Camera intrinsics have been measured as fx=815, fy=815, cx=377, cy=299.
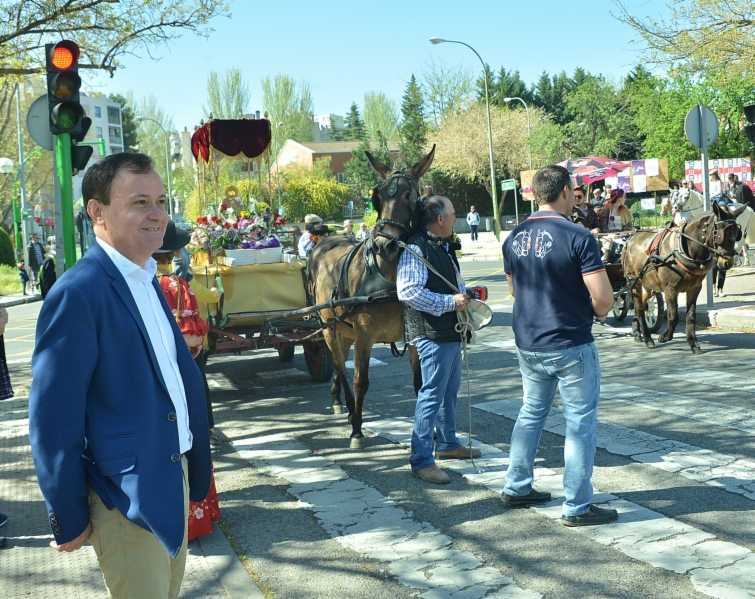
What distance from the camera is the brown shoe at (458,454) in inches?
257

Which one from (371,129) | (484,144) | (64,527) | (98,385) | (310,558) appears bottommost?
(310,558)

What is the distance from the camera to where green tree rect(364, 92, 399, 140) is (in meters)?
95.7

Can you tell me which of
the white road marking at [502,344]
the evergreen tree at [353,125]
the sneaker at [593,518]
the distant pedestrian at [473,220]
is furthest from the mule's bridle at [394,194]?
the evergreen tree at [353,125]

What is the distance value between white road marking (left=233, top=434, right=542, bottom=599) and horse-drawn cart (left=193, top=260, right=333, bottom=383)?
206 cm

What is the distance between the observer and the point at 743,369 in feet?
30.8

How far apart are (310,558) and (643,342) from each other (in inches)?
323

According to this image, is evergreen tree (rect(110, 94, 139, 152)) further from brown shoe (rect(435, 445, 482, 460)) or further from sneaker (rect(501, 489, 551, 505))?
sneaker (rect(501, 489, 551, 505))

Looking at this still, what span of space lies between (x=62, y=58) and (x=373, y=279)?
3426 mm

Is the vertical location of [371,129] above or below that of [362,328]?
above

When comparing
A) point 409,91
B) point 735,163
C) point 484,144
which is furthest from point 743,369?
point 409,91

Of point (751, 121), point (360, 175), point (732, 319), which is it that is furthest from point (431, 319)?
point (360, 175)

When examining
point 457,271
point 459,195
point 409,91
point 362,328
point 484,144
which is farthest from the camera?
point 409,91

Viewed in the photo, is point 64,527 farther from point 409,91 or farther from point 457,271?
point 409,91

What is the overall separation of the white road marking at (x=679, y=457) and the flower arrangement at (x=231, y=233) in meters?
4.30
